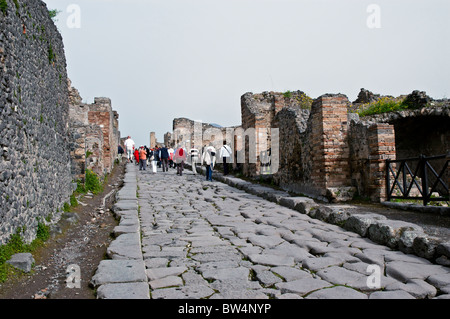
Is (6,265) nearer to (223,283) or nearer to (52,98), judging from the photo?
(223,283)

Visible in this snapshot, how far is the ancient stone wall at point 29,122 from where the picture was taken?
385 cm

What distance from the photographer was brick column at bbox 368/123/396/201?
6.86 m

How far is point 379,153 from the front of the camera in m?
6.85

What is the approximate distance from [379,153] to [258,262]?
13.9 feet

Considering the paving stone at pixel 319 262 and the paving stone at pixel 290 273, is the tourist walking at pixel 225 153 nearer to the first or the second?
the paving stone at pixel 319 262

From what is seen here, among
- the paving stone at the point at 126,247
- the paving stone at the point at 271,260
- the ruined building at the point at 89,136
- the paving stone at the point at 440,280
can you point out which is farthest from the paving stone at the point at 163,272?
the ruined building at the point at 89,136

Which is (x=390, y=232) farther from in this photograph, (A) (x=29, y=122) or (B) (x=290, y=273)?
(A) (x=29, y=122)

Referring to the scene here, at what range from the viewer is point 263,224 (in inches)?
217

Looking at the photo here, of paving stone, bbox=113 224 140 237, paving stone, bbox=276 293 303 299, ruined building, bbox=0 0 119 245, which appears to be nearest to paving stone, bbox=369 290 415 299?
paving stone, bbox=276 293 303 299

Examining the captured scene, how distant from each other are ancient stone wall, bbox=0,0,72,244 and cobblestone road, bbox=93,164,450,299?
1097mm

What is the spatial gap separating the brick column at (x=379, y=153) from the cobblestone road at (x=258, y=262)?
1.87 metres

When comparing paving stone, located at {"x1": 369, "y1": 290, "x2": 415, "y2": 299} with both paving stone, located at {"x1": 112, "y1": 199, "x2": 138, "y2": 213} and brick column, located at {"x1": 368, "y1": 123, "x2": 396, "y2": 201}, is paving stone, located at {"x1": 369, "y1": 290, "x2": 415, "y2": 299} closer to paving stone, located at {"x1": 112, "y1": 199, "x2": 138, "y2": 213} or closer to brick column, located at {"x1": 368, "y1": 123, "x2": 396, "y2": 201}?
brick column, located at {"x1": 368, "y1": 123, "x2": 396, "y2": 201}
